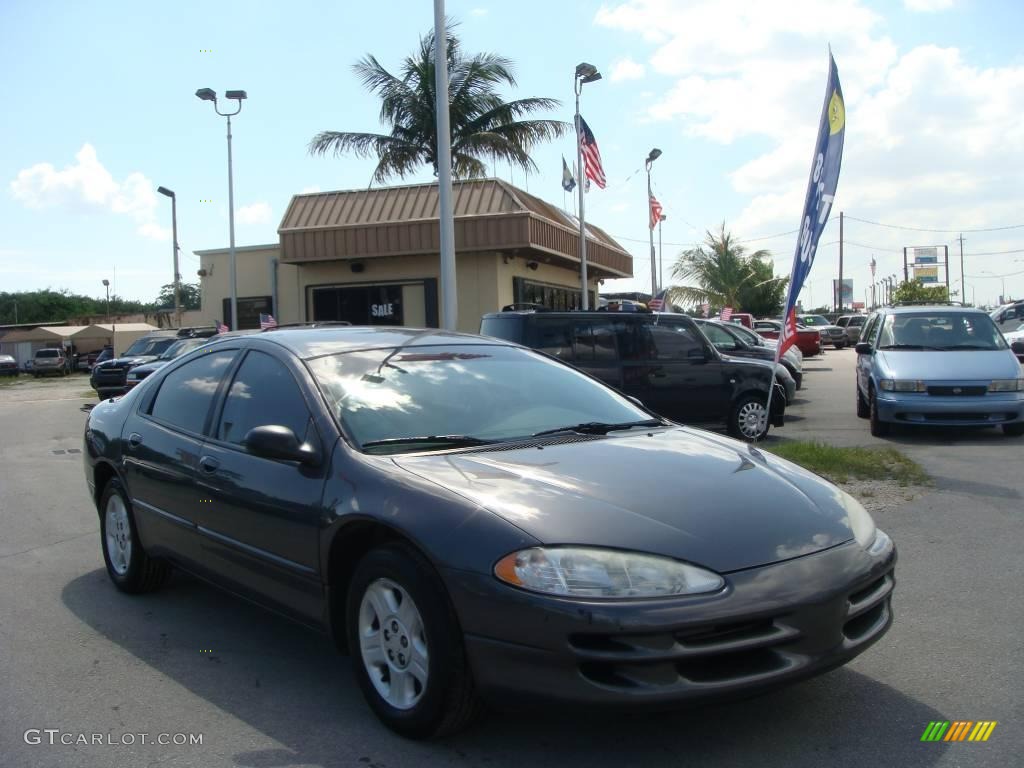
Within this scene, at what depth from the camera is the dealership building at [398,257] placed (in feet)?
85.4

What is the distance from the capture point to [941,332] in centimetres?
1255

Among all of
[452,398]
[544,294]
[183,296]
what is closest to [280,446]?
[452,398]

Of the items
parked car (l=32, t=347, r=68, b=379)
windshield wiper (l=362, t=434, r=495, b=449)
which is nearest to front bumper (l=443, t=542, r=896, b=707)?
windshield wiper (l=362, t=434, r=495, b=449)

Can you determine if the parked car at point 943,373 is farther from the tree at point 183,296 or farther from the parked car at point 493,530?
the tree at point 183,296

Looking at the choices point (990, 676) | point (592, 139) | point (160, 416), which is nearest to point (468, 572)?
point (990, 676)

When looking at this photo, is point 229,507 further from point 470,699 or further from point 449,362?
point 470,699

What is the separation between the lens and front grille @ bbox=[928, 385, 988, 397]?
450 inches

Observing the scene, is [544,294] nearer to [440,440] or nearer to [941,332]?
[941,332]

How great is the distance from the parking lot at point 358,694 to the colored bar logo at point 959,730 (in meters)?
0.04

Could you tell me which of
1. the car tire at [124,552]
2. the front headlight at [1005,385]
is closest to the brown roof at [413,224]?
the front headlight at [1005,385]

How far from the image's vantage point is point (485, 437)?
4020 mm

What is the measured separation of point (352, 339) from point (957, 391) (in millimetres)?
9207

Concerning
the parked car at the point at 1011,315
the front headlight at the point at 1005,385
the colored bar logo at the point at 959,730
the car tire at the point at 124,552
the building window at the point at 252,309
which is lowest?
the colored bar logo at the point at 959,730

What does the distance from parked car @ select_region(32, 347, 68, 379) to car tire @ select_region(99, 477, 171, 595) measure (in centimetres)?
4581
